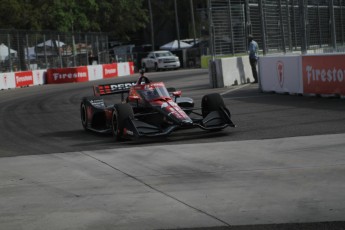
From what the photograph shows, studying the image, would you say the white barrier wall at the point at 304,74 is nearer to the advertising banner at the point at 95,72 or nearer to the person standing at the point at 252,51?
the person standing at the point at 252,51

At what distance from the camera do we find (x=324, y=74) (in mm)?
17016

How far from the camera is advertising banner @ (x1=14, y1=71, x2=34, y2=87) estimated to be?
120ft

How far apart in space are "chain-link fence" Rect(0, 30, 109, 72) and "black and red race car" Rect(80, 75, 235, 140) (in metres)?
23.5

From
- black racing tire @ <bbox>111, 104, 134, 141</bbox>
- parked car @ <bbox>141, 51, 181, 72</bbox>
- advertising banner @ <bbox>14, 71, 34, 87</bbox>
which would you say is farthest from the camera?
parked car @ <bbox>141, 51, 181, 72</bbox>

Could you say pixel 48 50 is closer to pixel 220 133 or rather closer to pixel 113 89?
pixel 113 89

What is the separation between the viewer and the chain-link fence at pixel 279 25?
1980 cm

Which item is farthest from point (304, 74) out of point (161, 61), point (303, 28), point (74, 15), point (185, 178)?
point (74, 15)

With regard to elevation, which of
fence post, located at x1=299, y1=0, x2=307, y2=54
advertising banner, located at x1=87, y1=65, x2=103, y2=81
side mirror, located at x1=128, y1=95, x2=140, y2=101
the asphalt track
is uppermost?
fence post, located at x1=299, y1=0, x2=307, y2=54

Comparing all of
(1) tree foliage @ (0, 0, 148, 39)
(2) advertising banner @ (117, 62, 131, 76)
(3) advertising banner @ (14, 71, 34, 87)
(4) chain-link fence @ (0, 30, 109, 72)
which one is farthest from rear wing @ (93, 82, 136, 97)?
(2) advertising banner @ (117, 62, 131, 76)

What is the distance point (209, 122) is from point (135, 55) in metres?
51.0

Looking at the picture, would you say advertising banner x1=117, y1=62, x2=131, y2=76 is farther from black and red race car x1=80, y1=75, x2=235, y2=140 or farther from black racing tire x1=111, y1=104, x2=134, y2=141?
black racing tire x1=111, y1=104, x2=134, y2=141

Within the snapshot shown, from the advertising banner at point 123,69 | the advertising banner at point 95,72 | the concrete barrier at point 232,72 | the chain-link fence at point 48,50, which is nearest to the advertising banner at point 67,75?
the advertising banner at point 95,72

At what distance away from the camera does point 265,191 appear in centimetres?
731

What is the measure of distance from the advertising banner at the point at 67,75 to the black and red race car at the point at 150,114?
90.6ft
